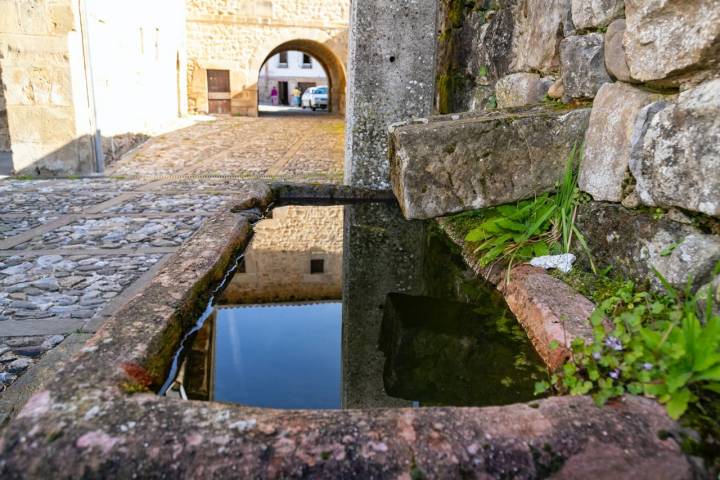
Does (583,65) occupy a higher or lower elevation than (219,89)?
lower

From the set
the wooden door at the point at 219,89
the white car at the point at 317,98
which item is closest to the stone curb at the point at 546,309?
the wooden door at the point at 219,89

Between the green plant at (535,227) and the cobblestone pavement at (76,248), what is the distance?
1.69 meters

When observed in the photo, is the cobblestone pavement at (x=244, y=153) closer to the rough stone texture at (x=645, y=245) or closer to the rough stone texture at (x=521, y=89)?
the rough stone texture at (x=521, y=89)

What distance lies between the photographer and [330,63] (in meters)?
16.9

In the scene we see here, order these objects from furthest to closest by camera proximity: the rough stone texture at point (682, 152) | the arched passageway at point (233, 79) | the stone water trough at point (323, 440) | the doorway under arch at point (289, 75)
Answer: the doorway under arch at point (289, 75) < the arched passageway at point (233, 79) < the rough stone texture at point (682, 152) < the stone water trough at point (323, 440)

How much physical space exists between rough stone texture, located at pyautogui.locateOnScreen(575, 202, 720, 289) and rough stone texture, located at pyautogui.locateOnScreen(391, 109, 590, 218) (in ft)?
0.94

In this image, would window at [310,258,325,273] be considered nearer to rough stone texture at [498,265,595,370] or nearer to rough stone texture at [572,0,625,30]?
rough stone texture at [498,265,595,370]

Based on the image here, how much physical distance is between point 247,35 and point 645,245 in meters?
14.9

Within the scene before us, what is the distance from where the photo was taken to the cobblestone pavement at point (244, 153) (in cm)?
627

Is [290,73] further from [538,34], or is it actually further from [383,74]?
[538,34]

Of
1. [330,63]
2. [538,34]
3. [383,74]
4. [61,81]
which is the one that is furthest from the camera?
[330,63]

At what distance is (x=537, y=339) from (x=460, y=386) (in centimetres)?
34

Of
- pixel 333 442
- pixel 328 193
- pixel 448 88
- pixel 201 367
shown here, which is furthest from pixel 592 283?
pixel 448 88

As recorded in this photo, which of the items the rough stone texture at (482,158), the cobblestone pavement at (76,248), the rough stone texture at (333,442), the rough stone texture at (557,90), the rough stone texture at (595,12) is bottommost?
the cobblestone pavement at (76,248)
